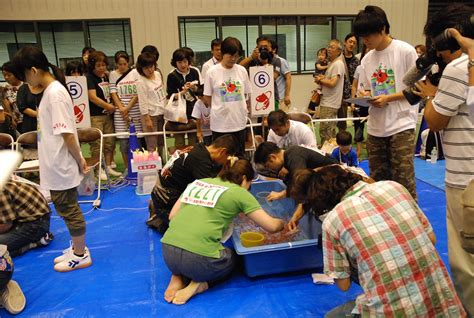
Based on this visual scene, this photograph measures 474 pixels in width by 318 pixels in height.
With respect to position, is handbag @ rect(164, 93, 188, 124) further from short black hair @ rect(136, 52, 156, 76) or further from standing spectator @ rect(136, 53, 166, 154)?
short black hair @ rect(136, 52, 156, 76)

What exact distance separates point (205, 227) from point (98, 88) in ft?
10.4

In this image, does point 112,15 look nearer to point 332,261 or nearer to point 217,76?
point 217,76

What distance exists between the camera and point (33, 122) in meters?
4.49

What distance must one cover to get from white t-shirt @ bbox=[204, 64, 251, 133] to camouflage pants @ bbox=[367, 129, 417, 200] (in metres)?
1.56

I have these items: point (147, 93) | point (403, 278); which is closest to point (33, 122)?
point (147, 93)

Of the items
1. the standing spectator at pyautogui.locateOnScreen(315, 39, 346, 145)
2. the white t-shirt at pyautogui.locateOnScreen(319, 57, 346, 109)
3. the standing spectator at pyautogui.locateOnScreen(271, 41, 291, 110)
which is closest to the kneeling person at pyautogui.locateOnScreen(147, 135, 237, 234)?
the standing spectator at pyautogui.locateOnScreen(271, 41, 291, 110)

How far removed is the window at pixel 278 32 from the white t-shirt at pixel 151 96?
3.64 m

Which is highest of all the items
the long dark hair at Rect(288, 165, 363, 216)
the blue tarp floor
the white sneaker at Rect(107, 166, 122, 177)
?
the long dark hair at Rect(288, 165, 363, 216)

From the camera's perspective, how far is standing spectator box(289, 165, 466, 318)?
1.52 meters

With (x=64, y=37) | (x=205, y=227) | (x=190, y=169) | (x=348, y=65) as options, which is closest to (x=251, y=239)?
(x=205, y=227)

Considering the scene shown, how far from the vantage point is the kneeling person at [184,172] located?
2.82m

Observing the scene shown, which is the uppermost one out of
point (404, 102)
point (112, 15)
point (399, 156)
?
point (112, 15)

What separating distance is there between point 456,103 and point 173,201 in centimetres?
214

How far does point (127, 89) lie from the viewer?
471 cm
